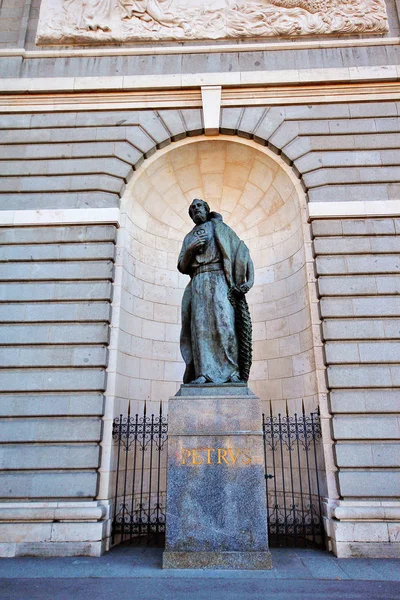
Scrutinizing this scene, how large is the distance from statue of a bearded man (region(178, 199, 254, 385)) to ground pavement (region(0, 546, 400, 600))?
2145 mm

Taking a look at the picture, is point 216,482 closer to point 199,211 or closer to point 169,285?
point 199,211

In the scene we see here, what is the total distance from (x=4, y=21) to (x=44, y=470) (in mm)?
9121

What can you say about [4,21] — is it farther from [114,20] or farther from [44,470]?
[44,470]

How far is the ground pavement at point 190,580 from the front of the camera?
3.97m

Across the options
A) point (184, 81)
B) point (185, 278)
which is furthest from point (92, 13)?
point (185, 278)

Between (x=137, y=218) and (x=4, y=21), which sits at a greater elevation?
(x=4, y=21)

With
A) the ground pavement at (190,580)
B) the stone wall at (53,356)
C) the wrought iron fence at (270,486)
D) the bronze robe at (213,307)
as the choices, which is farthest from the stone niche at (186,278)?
the ground pavement at (190,580)

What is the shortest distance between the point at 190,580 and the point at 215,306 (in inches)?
123

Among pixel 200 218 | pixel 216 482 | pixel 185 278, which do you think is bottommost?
pixel 216 482

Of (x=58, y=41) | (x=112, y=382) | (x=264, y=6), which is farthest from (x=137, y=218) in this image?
(x=264, y=6)

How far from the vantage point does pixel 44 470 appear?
20.3 ft

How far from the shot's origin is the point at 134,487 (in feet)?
23.0

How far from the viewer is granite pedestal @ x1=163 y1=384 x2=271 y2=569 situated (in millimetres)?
4672

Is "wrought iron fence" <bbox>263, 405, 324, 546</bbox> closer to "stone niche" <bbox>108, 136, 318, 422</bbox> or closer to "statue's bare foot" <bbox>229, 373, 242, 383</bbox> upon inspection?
"stone niche" <bbox>108, 136, 318, 422</bbox>
